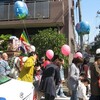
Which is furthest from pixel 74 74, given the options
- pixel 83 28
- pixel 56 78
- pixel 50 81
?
pixel 83 28

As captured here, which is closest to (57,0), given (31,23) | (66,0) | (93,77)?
(66,0)

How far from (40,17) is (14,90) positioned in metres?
16.2

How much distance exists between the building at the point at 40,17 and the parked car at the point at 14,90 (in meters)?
15.3

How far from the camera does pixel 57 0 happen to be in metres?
22.2

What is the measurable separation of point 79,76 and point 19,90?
12.8 feet

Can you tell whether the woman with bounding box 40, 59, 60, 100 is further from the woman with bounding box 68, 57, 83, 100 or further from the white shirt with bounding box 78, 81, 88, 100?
the white shirt with bounding box 78, 81, 88, 100

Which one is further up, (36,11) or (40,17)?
(36,11)

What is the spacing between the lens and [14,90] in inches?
224

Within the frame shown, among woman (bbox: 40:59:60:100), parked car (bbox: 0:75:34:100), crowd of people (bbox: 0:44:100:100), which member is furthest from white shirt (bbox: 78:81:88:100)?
parked car (bbox: 0:75:34:100)

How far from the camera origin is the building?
848 inches

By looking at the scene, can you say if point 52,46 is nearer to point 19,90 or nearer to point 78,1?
point 78,1

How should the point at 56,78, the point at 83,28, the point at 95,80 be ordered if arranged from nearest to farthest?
the point at 95,80, the point at 56,78, the point at 83,28

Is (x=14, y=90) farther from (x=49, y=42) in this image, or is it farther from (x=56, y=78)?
(x=49, y=42)

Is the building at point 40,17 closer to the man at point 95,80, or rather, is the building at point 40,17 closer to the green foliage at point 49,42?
the green foliage at point 49,42
